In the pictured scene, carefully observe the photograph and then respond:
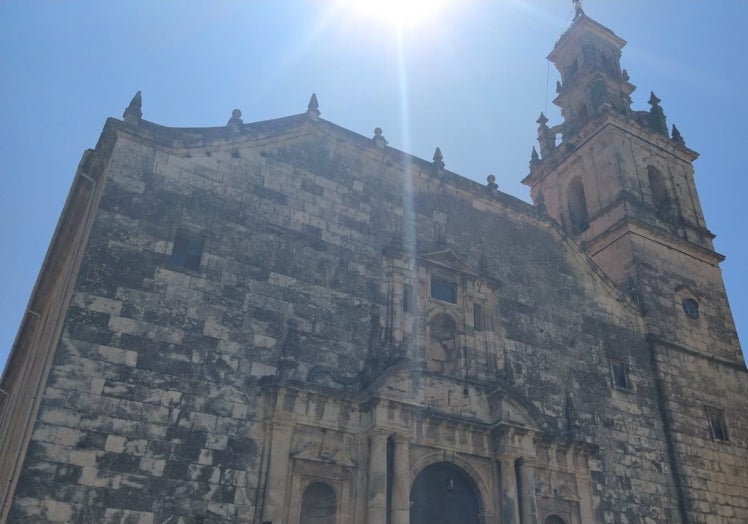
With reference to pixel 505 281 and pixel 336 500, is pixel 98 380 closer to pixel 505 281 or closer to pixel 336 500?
pixel 336 500

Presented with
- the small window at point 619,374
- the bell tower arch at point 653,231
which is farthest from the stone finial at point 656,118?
the small window at point 619,374

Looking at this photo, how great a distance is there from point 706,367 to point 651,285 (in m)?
2.40

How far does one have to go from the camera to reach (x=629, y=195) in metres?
18.6

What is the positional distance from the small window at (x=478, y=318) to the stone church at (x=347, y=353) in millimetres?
48

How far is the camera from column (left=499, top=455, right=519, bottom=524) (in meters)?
11.9

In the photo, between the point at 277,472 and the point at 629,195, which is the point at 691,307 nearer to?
the point at 629,195

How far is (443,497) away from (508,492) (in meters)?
1.20

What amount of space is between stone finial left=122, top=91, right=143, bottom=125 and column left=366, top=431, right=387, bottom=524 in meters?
6.89

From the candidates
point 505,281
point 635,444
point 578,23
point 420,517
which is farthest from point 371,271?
point 578,23

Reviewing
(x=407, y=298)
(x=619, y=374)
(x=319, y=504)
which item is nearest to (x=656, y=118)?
(x=619, y=374)

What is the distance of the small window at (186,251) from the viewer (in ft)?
37.4

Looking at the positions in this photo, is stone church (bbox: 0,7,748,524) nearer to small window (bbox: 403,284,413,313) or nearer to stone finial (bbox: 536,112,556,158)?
small window (bbox: 403,284,413,313)

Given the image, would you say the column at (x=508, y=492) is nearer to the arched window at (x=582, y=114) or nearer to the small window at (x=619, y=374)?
the small window at (x=619, y=374)

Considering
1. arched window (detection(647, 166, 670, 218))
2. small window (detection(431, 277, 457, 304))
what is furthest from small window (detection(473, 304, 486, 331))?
arched window (detection(647, 166, 670, 218))
